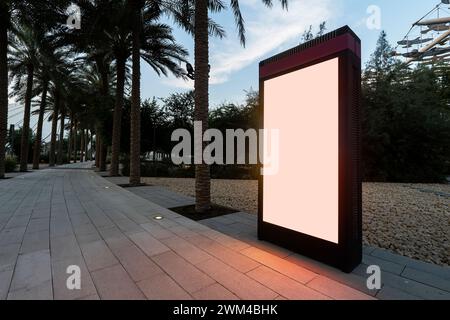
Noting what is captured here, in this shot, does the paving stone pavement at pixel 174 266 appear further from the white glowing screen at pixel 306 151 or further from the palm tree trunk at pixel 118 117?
the palm tree trunk at pixel 118 117

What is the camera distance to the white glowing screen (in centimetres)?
262

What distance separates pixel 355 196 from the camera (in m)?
2.57

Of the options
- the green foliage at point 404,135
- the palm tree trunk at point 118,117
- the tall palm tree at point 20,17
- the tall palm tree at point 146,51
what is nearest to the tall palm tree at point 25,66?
the tall palm tree at point 20,17

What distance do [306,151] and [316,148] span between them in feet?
0.49

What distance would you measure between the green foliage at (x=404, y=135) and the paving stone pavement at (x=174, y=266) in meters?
11.6

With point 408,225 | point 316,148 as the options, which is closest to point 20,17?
point 316,148

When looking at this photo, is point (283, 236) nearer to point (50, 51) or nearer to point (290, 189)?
point (290, 189)

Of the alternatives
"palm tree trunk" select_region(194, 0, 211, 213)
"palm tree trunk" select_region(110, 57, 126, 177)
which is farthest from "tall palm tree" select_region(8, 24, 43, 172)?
"palm tree trunk" select_region(194, 0, 211, 213)

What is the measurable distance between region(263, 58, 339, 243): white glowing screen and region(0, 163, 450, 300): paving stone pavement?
0.51 metres

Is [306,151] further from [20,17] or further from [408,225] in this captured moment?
Result: [20,17]

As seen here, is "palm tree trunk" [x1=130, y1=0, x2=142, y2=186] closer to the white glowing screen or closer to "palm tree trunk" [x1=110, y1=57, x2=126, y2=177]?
"palm tree trunk" [x1=110, y1=57, x2=126, y2=177]

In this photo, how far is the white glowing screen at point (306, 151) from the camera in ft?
8.61

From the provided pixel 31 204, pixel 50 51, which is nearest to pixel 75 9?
pixel 50 51

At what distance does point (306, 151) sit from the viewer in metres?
2.91
